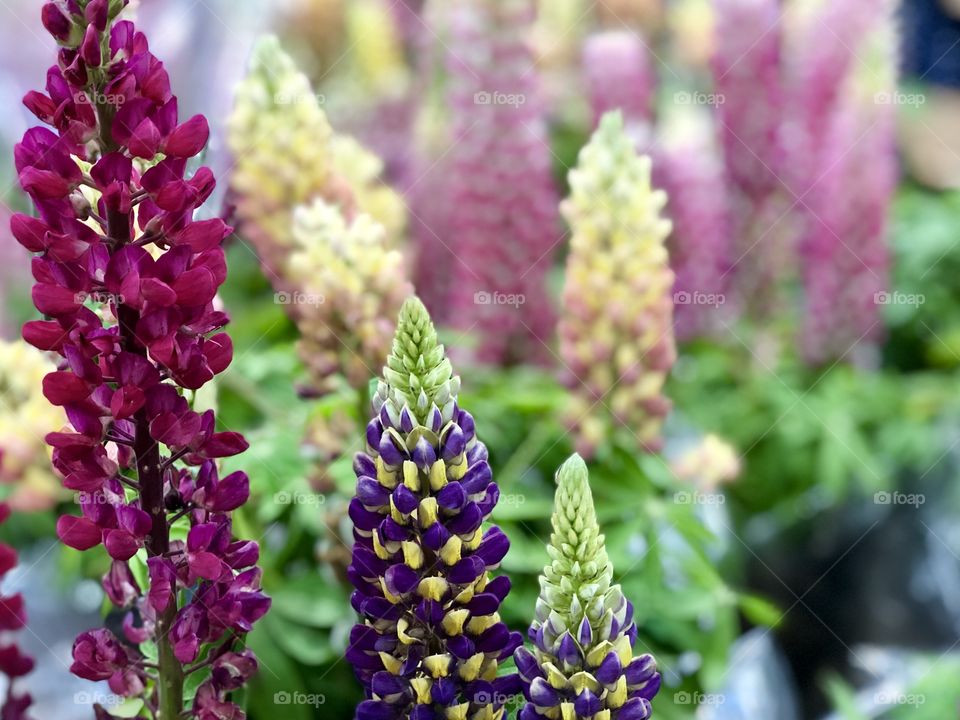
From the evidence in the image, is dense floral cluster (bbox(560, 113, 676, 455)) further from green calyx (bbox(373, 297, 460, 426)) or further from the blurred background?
green calyx (bbox(373, 297, 460, 426))

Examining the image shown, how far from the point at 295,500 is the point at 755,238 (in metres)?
0.65

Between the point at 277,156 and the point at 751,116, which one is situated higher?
the point at 751,116

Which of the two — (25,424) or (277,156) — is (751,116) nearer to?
(277,156)

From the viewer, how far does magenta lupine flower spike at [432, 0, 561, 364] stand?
2.97 ft

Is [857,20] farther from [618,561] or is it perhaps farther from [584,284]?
[618,561]

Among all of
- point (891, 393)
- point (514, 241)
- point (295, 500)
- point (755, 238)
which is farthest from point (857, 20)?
point (295, 500)

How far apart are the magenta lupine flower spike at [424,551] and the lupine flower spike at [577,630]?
28 mm

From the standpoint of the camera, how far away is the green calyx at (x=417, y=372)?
46 centimetres

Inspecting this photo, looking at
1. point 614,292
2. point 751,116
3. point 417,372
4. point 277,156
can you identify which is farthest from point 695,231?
point 417,372

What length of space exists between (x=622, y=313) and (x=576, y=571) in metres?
0.34

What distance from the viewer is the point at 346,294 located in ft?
2.18

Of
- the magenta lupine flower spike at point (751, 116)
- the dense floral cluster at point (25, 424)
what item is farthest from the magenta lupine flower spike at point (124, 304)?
the magenta lupine flower spike at point (751, 116)

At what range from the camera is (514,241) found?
907mm

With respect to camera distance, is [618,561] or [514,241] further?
[514,241]
